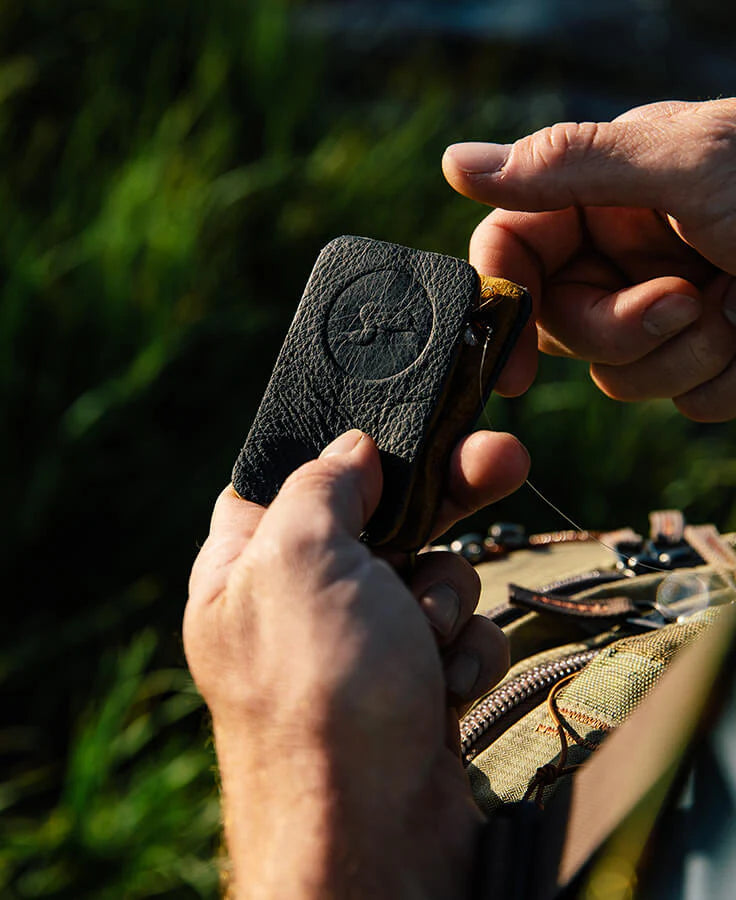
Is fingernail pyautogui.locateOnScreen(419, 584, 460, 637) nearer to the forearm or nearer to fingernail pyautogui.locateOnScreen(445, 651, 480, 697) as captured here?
fingernail pyautogui.locateOnScreen(445, 651, 480, 697)

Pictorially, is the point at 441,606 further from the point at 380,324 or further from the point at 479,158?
the point at 479,158

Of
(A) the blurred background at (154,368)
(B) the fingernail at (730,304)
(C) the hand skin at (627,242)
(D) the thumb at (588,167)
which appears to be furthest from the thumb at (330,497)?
(A) the blurred background at (154,368)

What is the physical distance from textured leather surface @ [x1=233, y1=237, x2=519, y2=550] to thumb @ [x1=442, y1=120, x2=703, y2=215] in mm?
200

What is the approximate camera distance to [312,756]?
2.55 feet

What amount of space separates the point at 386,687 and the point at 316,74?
9.80 feet

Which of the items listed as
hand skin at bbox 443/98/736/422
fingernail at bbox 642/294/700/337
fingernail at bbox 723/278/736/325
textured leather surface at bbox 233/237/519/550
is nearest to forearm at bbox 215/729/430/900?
textured leather surface at bbox 233/237/519/550

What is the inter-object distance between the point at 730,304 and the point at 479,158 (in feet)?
1.34

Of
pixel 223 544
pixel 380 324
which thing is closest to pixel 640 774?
pixel 223 544

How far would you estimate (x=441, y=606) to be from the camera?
0.97 m

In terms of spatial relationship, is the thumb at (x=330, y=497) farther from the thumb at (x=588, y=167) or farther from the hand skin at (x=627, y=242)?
the thumb at (x=588, y=167)

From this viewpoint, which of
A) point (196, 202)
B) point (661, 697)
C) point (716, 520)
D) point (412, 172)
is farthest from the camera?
point (412, 172)

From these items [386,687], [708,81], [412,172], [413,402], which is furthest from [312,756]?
[708,81]

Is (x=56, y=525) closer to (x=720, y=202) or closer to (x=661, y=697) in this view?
(x=720, y=202)

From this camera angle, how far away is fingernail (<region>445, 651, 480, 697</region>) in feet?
3.15
